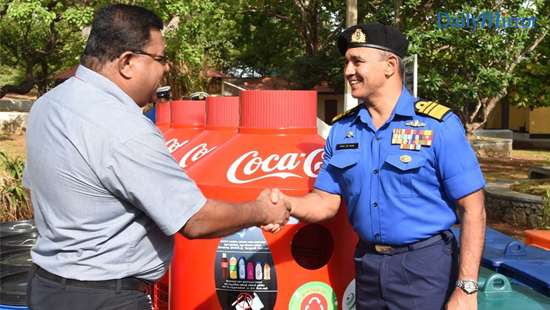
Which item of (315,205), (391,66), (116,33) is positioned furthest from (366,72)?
(116,33)

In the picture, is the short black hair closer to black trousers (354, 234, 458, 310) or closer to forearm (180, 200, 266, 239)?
forearm (180, 200, 266, 239)

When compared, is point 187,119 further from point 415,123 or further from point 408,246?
point 408,246

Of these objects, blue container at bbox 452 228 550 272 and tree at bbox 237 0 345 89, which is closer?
blue container at bbox 452 228 550 272

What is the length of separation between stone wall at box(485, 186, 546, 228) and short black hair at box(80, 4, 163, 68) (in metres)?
7.20

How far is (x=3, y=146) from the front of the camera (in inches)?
827

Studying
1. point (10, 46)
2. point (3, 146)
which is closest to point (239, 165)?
point (3, 146)

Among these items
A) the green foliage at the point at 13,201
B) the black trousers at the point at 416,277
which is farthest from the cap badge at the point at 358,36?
the green foliage at the point at 13,201

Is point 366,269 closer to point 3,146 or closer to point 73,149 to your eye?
point 73,149

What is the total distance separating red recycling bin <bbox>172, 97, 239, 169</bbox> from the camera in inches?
176

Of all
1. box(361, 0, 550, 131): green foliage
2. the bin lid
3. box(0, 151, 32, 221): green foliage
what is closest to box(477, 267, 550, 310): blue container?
the bin lid

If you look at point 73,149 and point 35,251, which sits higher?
point 73,149

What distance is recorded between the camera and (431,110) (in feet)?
8.80

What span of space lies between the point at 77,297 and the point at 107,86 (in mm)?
712

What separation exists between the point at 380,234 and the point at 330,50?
617 inches
